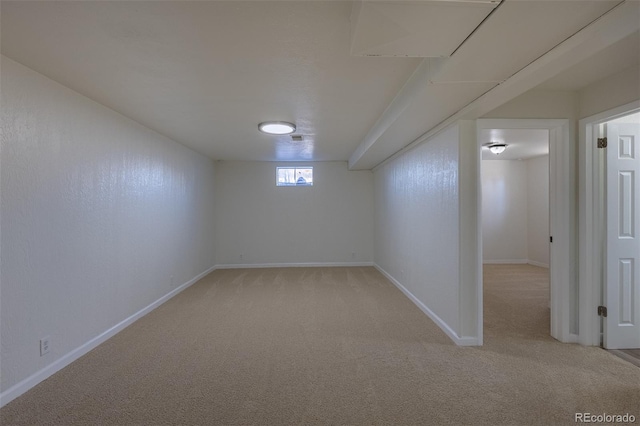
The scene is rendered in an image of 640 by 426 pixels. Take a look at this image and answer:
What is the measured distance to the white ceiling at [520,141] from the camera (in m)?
4.07

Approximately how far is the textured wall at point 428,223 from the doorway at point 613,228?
1.14m

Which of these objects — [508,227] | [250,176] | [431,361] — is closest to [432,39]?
[431,361]

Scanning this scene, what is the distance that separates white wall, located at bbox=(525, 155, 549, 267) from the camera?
6.39 m

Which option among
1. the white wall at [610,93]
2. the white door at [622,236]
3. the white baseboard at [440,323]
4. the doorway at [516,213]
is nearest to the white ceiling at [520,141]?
the doorway at [516,213]

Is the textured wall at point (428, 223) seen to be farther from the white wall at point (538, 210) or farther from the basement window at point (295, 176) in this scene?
the white wall at point (538, 210)

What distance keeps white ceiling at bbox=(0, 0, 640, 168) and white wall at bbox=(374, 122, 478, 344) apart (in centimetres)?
38

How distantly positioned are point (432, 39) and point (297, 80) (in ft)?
3.68

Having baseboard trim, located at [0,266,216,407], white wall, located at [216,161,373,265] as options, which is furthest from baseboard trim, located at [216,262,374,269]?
baseboard trim, located at [0,266,216,407]

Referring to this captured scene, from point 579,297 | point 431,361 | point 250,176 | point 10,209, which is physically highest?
point 250,176

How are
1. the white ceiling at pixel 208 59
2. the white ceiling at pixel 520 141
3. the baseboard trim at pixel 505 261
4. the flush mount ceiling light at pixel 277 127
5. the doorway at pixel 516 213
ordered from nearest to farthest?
the white ceiling at pixel 208 59 < the flush mount ceiling light at pixel 277 127 < the white ceiling at pixel 520 141 < the doorway at pixel 516 213 < the baseboard trim at pixel 505 261

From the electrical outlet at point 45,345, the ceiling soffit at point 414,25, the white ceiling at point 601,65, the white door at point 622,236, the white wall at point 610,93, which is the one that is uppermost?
the white ceiling at point 601,65

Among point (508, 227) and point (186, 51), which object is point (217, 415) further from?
point (508, 227)

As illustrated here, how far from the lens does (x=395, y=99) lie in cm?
275

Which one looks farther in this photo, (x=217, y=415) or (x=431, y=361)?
(x=431, y=361)
